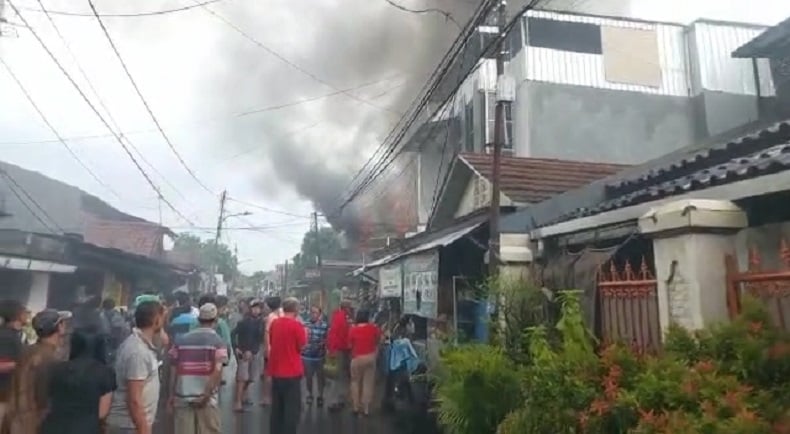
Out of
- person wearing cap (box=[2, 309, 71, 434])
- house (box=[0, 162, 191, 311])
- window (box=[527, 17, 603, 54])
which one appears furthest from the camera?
window (box=[527, 17, 603, 54])

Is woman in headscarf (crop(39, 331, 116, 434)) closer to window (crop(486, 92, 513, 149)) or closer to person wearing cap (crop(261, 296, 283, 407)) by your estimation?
person wearing cap (crop(261, 296, 283, 407))

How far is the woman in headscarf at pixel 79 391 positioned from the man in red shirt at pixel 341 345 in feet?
17.7

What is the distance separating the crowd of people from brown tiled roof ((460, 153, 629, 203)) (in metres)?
3.45

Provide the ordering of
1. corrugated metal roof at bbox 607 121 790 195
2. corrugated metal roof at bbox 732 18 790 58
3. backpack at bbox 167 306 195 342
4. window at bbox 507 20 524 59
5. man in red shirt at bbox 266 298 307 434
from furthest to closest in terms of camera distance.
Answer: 1. window at bbox 507 20 524 59
2. corrugated metal roof at bbox 732 18 790 58
3. backpack at bbox 167 306 195 342
4. man in red shirt at bbox 266 298 307 434
5. corrugated metal roof at bbox 607 121 790 195

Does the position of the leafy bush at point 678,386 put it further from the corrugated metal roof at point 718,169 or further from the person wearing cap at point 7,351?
the person wearing cap at point 7,351

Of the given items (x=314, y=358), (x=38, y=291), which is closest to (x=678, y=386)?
(x=314, y=358)

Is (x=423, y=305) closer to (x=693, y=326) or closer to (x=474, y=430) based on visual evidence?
(x=474, y=430)

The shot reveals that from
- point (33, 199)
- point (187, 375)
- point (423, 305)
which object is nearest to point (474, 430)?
point (187, 375)

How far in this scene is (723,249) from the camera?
402cm

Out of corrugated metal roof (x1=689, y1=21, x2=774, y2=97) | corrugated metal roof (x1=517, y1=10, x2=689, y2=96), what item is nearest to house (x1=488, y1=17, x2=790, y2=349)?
corrugated metal roof (x1=517, y1=10, x2=689, y2=96)

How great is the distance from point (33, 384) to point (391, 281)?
7.72 m

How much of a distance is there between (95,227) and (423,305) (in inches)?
882

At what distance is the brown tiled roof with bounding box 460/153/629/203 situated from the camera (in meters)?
9.79

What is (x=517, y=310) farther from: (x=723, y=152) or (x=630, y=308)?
(x=723, y=152)
